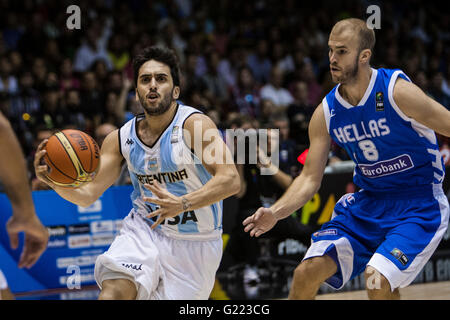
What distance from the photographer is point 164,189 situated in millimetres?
3949

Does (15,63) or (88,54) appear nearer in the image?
(15,63)

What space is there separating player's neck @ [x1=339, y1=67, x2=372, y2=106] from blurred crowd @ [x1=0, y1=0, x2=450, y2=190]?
2.74 metres

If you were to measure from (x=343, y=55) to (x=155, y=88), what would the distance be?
1256 mm

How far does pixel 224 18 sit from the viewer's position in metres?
12.5

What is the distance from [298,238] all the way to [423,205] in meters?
2.87

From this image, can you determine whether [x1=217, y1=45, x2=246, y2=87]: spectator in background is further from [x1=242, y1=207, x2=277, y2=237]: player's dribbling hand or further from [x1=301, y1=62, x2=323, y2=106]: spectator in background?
[x1=242, y1=207, x2=277, y2=237]: player's dribbling hand

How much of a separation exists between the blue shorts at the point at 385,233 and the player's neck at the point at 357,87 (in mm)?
647

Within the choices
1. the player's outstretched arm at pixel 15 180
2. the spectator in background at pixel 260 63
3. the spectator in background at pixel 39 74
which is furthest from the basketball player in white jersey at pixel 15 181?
the spectator in background at pixel 260 63

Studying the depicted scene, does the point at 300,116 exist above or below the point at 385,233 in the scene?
above

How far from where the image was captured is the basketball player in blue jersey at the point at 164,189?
13.3ft

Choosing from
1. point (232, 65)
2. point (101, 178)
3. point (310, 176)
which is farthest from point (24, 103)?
point (310, 176)

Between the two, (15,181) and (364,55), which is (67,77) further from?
(15,181)

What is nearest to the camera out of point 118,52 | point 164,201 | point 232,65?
point 164,201

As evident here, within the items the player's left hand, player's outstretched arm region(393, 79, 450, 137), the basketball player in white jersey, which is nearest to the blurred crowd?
player's outstretched arm region(393, 79, 450, 137)
